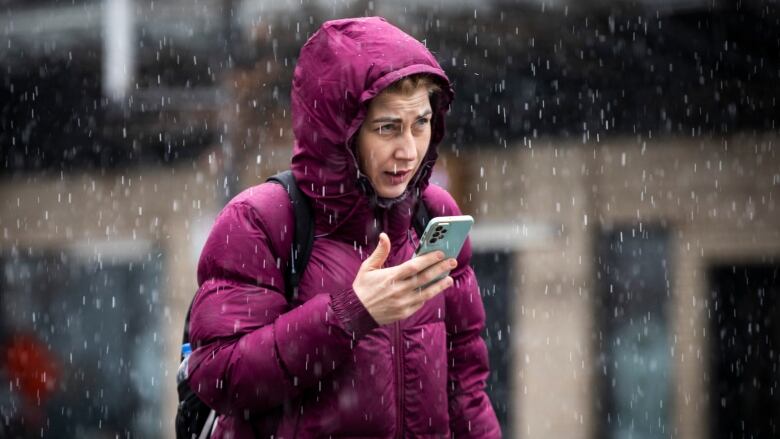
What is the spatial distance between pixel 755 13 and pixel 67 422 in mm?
9940

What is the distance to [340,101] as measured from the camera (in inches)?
111

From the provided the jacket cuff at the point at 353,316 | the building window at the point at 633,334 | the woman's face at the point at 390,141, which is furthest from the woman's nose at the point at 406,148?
the building window at the point at 633,334

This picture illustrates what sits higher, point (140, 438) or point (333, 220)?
point (333, 220)

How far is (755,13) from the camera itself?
8.05m

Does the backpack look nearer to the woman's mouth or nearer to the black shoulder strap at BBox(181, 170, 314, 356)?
the black shoulder strap at BBox(181, 170, 314, 356)

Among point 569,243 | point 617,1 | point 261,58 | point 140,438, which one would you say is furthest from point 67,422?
point 617,1

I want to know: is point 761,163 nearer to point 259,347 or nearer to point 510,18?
point 510,18

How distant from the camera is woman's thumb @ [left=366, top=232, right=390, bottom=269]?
8.52ft

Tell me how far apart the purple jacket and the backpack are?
1.0 inches

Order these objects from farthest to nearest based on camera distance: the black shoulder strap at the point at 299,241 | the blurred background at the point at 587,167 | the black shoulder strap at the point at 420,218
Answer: the blurred background at the point at 587,167, the black shoulder strap at the point at 420,218, the black shoulder strap at the point at 299,241

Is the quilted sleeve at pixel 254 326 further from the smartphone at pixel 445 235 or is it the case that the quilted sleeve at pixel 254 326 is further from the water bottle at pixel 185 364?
the smartphone at pixel 445 235

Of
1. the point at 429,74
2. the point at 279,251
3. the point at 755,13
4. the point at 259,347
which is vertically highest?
the point at 755,13

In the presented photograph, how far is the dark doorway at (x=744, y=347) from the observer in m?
8.76

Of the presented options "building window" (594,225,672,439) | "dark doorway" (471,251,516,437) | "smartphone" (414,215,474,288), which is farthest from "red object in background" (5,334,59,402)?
"smartphone" (414,215,474,288)
